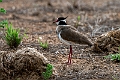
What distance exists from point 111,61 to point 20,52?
6.21ft

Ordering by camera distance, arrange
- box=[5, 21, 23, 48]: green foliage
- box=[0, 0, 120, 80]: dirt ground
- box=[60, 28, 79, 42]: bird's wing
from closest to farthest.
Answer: box=[0, 0, 120, 80]: dirt ground
box=[60, 28, 79, 42]: bird's wing
box=[5, 21, 23, 48]: green foliage

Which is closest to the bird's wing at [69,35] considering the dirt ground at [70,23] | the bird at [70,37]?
the bird at [70,37]

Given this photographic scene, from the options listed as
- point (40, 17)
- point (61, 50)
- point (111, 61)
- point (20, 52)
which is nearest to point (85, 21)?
point (40, 17)

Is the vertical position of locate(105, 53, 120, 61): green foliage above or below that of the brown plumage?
below

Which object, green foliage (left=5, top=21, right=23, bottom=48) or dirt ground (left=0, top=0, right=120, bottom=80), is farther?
green foliage (left=5, top=21, right=23, bottom=48)

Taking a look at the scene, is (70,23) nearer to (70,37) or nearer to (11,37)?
(11,37)

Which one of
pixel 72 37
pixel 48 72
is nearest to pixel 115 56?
pixel 72 37

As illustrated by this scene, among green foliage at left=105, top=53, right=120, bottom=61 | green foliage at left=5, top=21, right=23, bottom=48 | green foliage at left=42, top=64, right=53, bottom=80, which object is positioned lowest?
green foliage at left=105, top=53, right=120, bottom=61

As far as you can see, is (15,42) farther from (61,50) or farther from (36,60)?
(36,60)

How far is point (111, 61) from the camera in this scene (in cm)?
792

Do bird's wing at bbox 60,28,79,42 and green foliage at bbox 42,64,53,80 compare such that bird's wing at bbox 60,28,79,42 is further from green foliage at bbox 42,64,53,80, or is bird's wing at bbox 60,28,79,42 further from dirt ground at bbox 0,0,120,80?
green foliage at bbox 42,64,53,80

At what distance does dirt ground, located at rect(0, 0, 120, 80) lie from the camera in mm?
7289

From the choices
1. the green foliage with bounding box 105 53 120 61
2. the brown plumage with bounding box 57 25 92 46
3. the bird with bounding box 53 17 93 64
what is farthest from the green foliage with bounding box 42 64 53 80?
the green foliage with bounding box 105 53 120 61

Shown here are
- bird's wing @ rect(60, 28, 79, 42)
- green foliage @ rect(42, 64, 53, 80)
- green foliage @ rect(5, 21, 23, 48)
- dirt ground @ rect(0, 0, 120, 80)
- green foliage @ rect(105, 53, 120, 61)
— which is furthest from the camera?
green foliage @ rect(5, 21, 23, 48)
